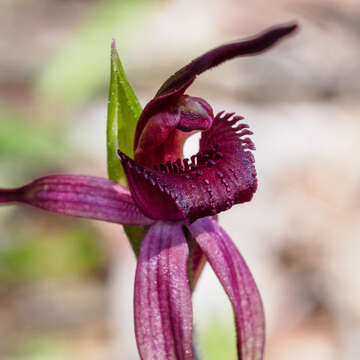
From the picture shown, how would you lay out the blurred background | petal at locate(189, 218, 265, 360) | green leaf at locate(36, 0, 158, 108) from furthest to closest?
green leaf at locate(36, 0, 158, 108) < the blurred background < petal at locate(189, 218, 265, 360)

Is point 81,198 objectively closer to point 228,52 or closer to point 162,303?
point 162,303

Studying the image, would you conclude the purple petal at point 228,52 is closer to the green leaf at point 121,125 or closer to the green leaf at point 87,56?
the green leaf at point 121,125

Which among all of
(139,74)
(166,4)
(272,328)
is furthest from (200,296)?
(166,4)

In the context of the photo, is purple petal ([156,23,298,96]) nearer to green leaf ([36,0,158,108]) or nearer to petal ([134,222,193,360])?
petal ([134,222,193,360])

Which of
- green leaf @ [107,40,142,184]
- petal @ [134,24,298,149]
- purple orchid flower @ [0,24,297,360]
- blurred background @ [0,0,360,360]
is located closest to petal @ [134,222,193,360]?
purple orchid flower @ [0,24,297,360]

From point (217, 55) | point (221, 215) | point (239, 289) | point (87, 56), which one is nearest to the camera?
point (217, 55)

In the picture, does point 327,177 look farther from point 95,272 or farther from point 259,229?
point 95,272

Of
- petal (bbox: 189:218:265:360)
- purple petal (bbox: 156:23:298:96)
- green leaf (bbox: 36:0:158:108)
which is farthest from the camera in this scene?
green leaf (bbox: 36:0:158:108)

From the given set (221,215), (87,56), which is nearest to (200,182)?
(221,215)
